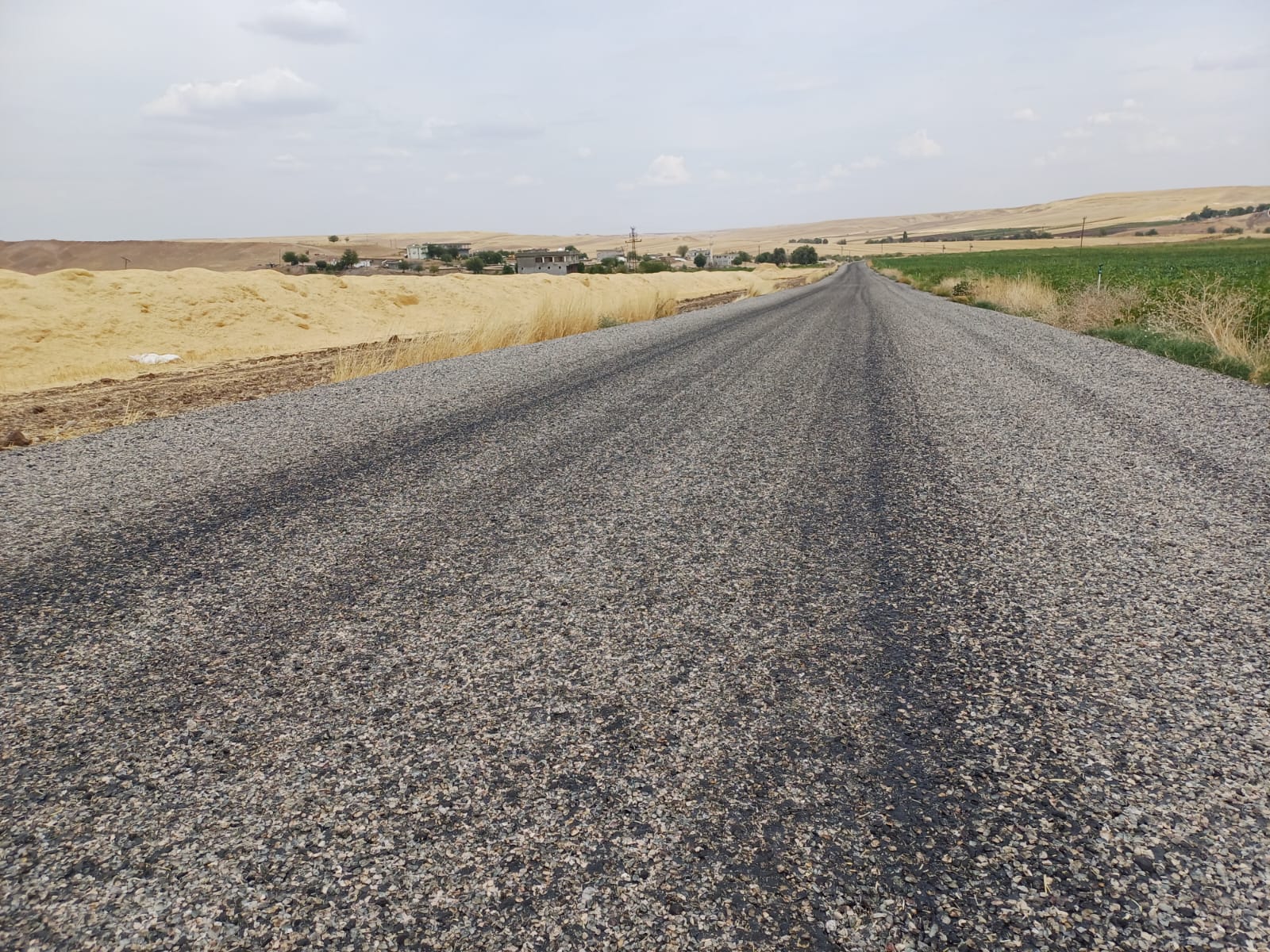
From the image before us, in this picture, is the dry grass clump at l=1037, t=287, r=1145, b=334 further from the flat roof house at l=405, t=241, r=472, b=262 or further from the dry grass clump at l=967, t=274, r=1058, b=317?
the flat roof house at l=405, t=241, r=472, b=262

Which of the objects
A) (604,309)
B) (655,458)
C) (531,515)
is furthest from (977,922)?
(604,309)

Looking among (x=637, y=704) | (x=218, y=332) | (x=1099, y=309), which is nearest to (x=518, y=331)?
(x=218, y=332)

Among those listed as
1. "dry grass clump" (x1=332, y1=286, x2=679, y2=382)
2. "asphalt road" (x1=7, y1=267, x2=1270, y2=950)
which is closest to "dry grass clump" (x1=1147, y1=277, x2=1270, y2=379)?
"asphalt road" (x1=7, y1=267, x2=1270, y2=950)

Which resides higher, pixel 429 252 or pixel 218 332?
pixel 429 252

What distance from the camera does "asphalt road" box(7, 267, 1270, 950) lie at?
5.32 feet

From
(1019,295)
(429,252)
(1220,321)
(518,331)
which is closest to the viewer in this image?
(1220,321)

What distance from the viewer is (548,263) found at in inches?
3639

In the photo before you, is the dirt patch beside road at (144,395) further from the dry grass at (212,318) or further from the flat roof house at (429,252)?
the flat roof house at (429,252)

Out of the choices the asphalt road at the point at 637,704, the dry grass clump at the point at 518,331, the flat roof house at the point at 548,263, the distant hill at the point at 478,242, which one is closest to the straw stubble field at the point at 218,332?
the dry grass clump at the point at 518,331

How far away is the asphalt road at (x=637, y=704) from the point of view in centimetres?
162

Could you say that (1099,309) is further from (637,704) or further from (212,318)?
(212,318)

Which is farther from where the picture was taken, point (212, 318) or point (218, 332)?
point (212, 318)

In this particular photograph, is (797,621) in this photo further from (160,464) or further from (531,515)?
(160,464)

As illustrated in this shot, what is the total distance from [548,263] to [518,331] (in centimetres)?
8217
